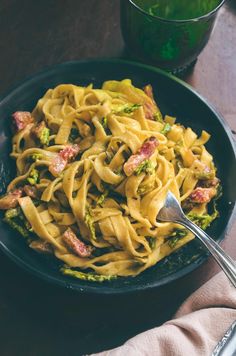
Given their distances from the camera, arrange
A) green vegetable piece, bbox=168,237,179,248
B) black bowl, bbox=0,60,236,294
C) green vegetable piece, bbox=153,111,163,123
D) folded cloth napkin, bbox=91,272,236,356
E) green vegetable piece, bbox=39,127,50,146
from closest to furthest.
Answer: folded cloth napkin, bbox=91,272,236,356 → black bowl, bbox=0,60,236,294 → green vegetable piece, bbox=168,237,179,248 → green vegetable piece, bbox=39,127,50,146 → green vegetable piece, bbox=153,111,163,123

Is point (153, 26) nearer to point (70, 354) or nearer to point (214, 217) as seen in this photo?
point (214, 217)

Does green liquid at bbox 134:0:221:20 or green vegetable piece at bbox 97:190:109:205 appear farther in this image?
green liquid at bbox 134:0:221:20

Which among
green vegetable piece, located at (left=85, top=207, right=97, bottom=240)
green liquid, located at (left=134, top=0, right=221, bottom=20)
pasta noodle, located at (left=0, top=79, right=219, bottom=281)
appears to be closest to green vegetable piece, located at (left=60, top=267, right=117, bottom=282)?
pasta noodle, located at (left=0, top=79, right=219, bottom=281)

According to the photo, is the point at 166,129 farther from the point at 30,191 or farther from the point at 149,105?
the point at 30,191

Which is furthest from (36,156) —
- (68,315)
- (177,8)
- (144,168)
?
(177,8)

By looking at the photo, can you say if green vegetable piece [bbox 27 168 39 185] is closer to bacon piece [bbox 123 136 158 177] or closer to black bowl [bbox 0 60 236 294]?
black bowl [bbox 0 60 236 294]

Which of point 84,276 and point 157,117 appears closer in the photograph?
point 84,276

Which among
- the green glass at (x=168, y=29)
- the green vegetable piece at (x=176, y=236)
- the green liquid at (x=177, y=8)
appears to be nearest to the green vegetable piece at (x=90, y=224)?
the green vegetable piece at (x=176, y=236)
